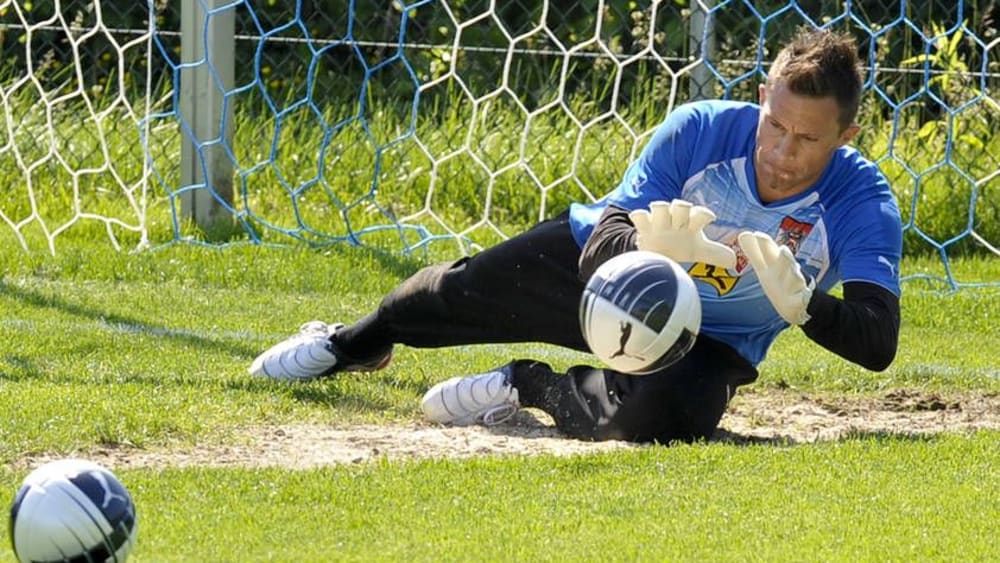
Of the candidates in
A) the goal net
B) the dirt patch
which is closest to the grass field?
Result: the dirt patch

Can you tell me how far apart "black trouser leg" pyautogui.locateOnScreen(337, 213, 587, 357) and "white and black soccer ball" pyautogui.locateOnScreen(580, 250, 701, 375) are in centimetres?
106

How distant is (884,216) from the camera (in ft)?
17.0

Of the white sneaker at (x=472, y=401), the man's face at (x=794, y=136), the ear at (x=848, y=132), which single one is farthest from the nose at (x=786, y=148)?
the white sneaker at (x=472, y=401)

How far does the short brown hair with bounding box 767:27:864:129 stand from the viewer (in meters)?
4.91

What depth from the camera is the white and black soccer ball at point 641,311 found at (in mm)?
4562

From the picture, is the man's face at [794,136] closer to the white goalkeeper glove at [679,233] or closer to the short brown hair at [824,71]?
the short brown hair at [824,71]

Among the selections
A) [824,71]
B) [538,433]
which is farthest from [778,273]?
[538,433]

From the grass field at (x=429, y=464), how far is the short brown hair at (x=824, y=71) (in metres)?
0.97

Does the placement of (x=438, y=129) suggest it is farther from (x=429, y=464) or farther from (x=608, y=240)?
(x=429, y=464)

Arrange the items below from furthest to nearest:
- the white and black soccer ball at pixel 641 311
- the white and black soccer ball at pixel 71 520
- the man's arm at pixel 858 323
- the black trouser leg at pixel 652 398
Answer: the black trouser leg at pixel 652 398
the man's arm at pixel 858 323
the white and black soccer ball at pixel 641 311
the white and black soccer ball at pixel 71 520

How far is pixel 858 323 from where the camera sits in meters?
4.89

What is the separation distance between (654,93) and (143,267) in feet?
11.6

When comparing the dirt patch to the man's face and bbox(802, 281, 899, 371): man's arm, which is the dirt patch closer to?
bbox(802, 281, 899, 371): man's arm

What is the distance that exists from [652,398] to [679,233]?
740 millimetres
